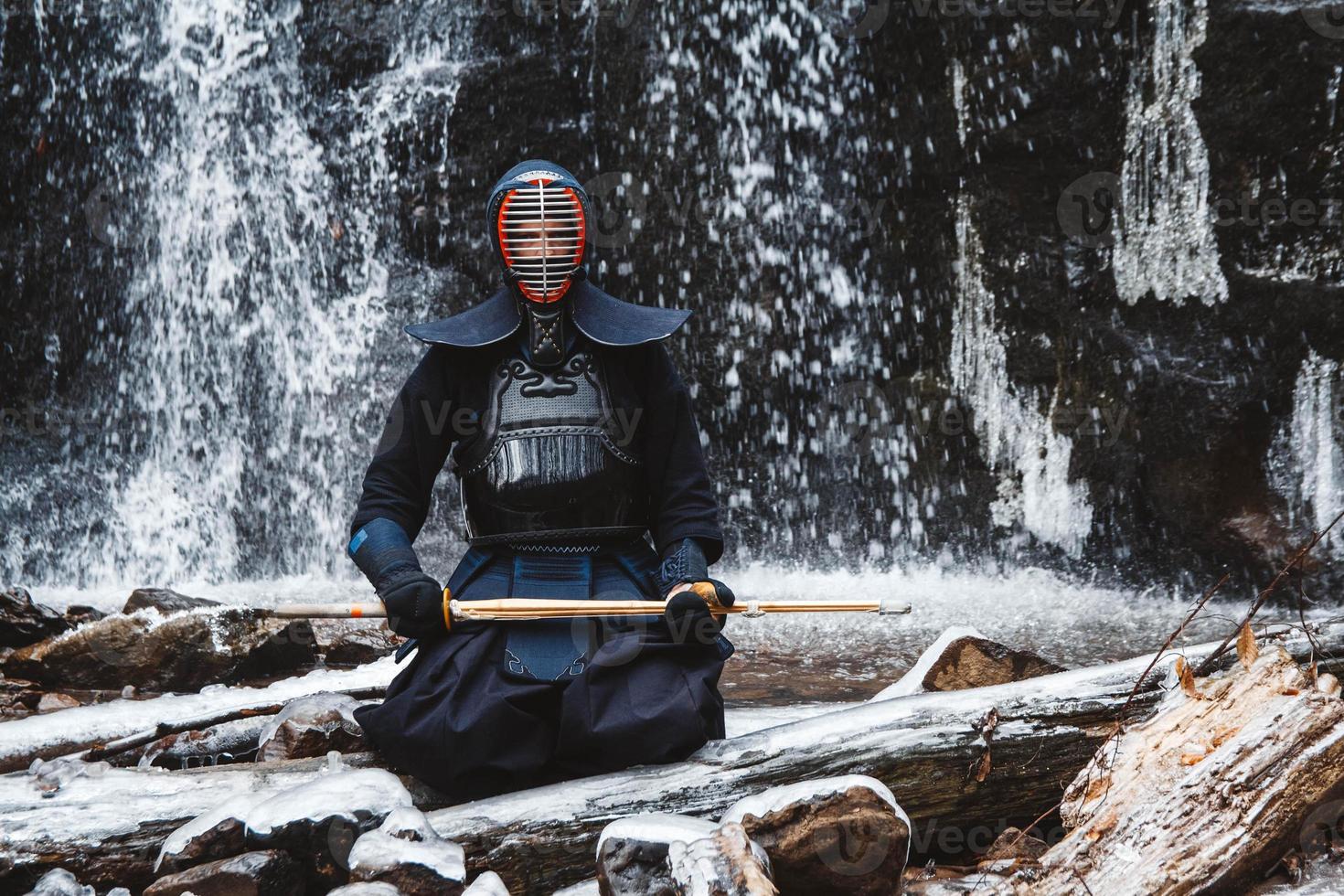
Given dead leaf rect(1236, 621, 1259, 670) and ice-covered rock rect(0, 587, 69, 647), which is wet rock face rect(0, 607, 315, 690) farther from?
dead leaf rect(1236, 621, 1259, 670)

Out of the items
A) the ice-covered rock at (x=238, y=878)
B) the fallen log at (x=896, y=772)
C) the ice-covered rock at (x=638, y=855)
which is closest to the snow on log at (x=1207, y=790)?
the fallen log at (x=896, y=772)

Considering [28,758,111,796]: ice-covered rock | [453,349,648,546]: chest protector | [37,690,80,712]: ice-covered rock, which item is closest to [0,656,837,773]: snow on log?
[28,758,111,796]: ice-covered rock

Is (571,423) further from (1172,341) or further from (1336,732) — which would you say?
(1172,341)

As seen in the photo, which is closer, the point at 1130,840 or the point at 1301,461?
the point at 1130,840

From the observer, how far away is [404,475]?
3016 mm

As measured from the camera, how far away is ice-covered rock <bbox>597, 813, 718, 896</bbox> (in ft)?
7.39

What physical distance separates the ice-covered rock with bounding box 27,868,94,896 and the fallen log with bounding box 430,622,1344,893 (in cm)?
76

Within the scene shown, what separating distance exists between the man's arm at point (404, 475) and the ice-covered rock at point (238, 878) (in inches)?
23.4

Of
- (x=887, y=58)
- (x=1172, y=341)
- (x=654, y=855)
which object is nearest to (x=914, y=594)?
(x=1172, y=341)

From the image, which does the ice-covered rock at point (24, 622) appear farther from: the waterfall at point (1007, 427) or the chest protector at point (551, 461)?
the waterfall at point (1007, 427)

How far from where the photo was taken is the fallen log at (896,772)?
2.56 m

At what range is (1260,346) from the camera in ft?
23.2

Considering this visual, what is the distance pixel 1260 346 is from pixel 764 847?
5986 mm

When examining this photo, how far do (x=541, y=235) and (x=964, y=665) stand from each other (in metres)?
1.84
